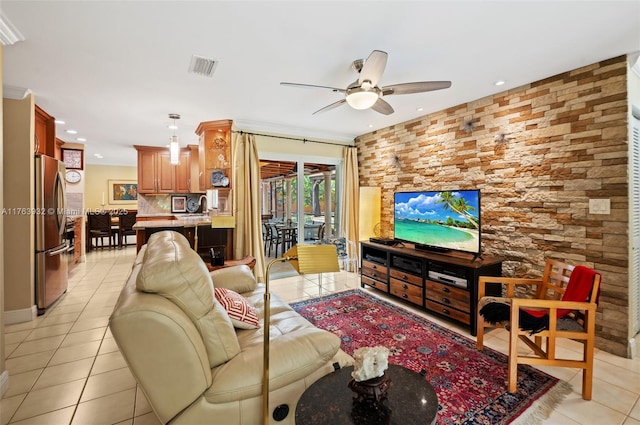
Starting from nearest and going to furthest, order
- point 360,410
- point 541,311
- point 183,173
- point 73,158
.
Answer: point 360,410, point 541,311, point 73,158, point 183,173

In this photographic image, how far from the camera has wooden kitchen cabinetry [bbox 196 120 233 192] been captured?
4363mm

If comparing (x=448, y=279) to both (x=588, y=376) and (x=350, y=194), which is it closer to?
(x=588, y=376)

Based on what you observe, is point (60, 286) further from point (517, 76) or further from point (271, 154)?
point (517, 76)

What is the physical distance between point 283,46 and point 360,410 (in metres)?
2.52

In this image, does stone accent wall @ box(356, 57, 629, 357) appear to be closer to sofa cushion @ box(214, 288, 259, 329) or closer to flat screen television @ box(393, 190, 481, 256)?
flat screen television @ box(393, 190, 481, 256)

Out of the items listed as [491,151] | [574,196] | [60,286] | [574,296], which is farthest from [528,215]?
[60,286]

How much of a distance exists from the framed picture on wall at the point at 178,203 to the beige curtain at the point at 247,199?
3.42 meters

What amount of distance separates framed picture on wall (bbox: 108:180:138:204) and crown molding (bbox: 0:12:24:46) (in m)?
8.36

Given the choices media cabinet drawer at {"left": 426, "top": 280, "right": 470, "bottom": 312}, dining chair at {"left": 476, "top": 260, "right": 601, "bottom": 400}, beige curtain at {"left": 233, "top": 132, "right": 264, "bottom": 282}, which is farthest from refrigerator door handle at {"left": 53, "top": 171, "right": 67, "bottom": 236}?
dining chair at {"left": 476, "top": 260, "right": 601, "bottom": 400}

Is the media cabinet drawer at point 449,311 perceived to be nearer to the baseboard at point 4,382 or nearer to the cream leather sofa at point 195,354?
the cream leather sofa at point 195,354

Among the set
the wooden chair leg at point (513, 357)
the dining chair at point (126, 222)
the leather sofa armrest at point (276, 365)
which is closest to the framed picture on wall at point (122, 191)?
the dining chair at point (126, 222)

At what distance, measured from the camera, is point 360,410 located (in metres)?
1.18

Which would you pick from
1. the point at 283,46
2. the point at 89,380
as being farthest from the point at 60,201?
the point at 283,46

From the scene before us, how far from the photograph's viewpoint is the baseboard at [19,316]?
3.06m
